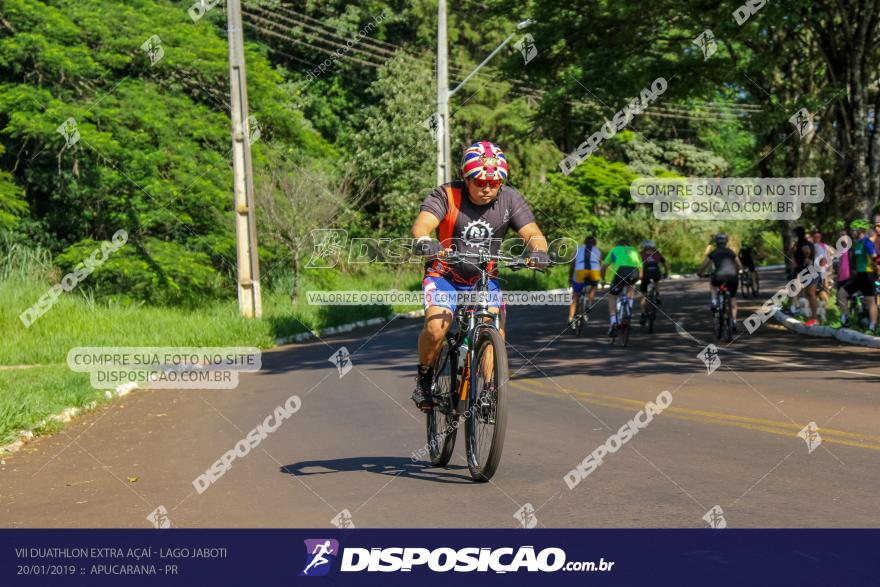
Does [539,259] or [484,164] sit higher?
[484,164]

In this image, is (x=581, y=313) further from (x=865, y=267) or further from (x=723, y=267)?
(x=865, y=267)

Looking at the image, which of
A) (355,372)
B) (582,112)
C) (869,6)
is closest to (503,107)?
(582,112)

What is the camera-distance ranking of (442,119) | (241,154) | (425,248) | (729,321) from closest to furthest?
(425,248), (729,321), (241,154), (442,119)

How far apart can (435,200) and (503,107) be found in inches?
1961

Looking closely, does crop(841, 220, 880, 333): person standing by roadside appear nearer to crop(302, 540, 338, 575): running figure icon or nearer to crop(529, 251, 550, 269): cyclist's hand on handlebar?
crop(529, 251, 550, 269): cyclist's hand on handlebar

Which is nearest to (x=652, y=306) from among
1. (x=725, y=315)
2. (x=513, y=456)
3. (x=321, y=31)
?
(x=725, y=315)

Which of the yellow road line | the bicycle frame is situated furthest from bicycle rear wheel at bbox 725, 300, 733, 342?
the bicycle frame

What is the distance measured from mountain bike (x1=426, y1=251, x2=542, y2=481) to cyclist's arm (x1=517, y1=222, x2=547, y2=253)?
0.25 m

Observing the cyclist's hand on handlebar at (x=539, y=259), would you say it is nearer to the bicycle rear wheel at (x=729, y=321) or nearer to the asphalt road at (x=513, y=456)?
the asphalt road at (x=513, y=456)

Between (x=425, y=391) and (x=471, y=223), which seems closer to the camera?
(x=471, y=223)

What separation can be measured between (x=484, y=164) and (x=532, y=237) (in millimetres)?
651

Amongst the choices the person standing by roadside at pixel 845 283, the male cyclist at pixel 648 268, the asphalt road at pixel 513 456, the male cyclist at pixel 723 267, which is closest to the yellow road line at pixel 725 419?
the asphalt road at pixel 513 456

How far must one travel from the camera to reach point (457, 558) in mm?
5984

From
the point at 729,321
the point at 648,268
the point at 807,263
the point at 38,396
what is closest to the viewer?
the point at 38,396
